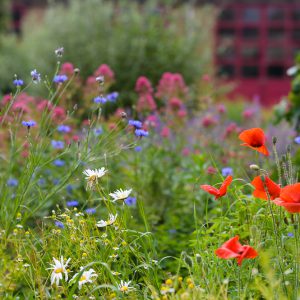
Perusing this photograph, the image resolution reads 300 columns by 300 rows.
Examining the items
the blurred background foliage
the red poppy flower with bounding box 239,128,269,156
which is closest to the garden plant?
the red poppy flower with bounding box 239,128,269,156

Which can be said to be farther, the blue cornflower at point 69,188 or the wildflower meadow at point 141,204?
the blue cornflower at point 69,188

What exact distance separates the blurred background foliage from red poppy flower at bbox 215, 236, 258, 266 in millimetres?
6723

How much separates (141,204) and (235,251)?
0.59m

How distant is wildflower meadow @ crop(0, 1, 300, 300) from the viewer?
2.28 m

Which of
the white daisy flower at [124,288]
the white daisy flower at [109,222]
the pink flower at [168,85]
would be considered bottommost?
Result: the pink flower at [168,85]

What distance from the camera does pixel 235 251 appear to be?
1.99 m

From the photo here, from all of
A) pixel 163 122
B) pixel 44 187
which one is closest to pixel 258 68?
pixel 163 122

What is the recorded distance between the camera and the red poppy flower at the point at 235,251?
1.95 metres

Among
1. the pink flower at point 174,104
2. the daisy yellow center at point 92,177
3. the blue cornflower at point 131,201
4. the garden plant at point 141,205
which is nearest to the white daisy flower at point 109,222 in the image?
the garden plant at point 141,205

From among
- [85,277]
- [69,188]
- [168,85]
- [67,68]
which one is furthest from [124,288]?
[168,85]

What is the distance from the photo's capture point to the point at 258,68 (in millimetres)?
16062

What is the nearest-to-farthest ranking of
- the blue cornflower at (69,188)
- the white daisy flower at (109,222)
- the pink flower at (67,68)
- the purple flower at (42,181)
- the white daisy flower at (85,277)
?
1. the white daisy flower at (85,277)
2. the white daisy flower at (109,222)
3. the blue cornflower at (69,188)
4. the purple flower at (42,181)
5. the pink flower at (67,68)

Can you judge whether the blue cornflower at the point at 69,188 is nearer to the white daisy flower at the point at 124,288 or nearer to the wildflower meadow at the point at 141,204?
the wildflower meadow at the point at 141,204

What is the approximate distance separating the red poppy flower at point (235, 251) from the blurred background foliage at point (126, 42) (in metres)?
6.72
